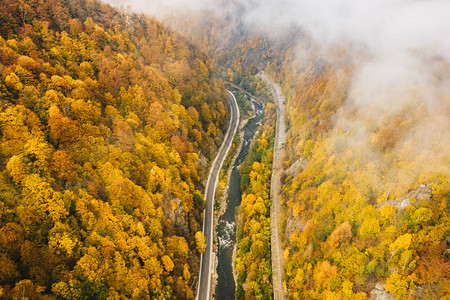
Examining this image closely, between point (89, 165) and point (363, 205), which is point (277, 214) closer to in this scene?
point (363, 205)

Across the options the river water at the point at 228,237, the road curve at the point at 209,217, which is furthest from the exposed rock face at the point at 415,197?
the road curve at the point at 209,217

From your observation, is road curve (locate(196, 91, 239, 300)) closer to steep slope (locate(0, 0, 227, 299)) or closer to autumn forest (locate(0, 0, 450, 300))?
autumn forest (locate(0, 0, 450, 300))

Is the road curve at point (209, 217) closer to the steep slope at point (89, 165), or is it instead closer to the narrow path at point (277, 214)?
the steep slope at point (89, 165)

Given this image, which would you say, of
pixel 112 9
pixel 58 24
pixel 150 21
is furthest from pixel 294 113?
pixel 58 24

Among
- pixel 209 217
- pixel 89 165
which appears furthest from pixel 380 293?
pixel 89 165

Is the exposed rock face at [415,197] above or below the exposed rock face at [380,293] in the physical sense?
above

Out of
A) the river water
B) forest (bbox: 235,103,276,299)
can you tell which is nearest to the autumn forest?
forest (bbox: 235,103,276,299)
